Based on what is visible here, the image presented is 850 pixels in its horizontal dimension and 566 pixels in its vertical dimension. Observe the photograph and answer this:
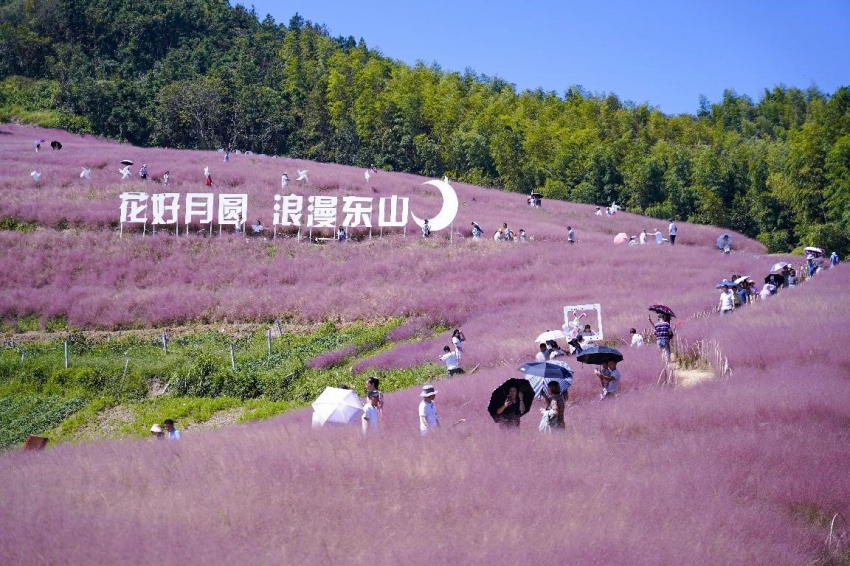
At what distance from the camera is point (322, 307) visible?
119ft

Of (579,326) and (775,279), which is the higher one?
(775,279)

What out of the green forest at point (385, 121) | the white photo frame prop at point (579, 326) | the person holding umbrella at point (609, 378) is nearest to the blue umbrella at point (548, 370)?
the person holding umbrella at point (609, 378)

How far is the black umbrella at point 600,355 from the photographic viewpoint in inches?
665

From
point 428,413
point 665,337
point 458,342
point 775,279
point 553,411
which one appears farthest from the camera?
point 775,279

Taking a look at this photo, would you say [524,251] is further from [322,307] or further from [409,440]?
[409,440]

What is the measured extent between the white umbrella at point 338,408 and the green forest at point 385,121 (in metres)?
59.1

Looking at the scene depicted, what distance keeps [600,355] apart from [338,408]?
5065 mm

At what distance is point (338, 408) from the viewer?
15516 mm

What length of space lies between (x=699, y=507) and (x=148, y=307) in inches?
1140

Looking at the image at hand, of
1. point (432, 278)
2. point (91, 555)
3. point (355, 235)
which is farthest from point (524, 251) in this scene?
point (91, 555)

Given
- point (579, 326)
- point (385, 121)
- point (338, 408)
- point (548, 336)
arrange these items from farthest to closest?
point (385, 121)
point (579, 326)
point (548, 336)
point (338, 408)

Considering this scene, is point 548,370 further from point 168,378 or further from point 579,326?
point 168,378

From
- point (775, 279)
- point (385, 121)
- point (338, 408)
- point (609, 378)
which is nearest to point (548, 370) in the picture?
point (609, 378)

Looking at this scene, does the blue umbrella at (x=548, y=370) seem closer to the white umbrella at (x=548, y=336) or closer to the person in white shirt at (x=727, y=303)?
the white umbrella at (x=548, y=336)
